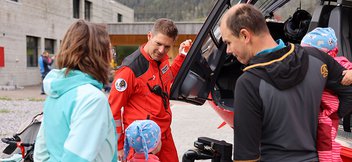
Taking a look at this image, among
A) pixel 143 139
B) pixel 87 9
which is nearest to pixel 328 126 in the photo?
pixel 143 139

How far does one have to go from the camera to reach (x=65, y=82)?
6.11 feet

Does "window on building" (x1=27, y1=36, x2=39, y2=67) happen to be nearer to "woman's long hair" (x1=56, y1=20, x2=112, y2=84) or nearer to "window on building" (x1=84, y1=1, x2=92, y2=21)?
"window on building" (x1=84, y1=1, x2=92, y2=21)

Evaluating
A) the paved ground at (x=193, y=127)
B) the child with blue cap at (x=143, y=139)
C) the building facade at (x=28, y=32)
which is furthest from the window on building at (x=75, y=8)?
the child with blue cap at (x=143, y=139)

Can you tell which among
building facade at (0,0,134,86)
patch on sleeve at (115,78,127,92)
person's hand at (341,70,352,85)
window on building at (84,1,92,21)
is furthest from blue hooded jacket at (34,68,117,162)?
window on building at (84,1,92,21)

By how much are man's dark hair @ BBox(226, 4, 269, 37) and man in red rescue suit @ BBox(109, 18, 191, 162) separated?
137 cm

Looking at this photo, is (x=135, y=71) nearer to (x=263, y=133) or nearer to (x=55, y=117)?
(x=55, y=117)

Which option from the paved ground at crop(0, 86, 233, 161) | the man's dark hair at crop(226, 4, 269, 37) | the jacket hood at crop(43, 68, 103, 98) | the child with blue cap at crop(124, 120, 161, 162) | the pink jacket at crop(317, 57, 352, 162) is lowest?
the paved ground at crop(0, 86, 233, 161)

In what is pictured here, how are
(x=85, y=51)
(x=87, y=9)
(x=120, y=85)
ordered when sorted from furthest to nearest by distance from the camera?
1. (x=87, y=9)
2. (x=120, y=85)
3. (x=85, y=51)

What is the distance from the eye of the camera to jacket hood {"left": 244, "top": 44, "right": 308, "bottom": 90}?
1.66m

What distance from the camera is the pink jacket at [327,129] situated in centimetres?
181

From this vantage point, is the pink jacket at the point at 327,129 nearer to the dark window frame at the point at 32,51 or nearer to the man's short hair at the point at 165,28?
the man's short hair at the point at 165,28

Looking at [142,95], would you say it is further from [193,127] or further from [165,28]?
[193,127]

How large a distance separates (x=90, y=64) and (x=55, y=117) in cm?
30

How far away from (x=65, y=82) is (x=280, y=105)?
100 cm
